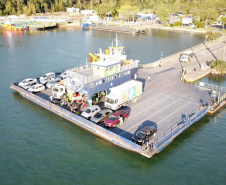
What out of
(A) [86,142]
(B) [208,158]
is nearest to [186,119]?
(B) [208,158]

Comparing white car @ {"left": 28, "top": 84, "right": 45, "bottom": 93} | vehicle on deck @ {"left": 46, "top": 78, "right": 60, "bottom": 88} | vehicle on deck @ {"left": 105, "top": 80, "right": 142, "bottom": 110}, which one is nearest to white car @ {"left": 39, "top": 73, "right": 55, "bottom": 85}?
vehicle on deck @ {"left": 46, "top": 78, "right": 60, "bottom": 88}

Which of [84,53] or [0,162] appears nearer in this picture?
[0,162]

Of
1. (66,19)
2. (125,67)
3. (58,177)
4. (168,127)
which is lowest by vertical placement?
(58,177)

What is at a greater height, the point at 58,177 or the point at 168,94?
the point at 168,94

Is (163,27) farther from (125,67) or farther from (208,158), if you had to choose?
→ (208,158)

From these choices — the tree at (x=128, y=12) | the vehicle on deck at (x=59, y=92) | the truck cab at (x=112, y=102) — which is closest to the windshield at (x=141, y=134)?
the truck cab at (x=112, y=102)

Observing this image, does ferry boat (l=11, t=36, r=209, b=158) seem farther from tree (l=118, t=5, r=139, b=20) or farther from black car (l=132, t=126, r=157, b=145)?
tree (l=118, t=5, r=139, b=20)

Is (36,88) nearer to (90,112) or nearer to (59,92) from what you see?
(59,92)

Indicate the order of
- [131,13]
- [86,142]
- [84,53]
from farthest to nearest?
[131,13]
[84,53]
[86,142]
